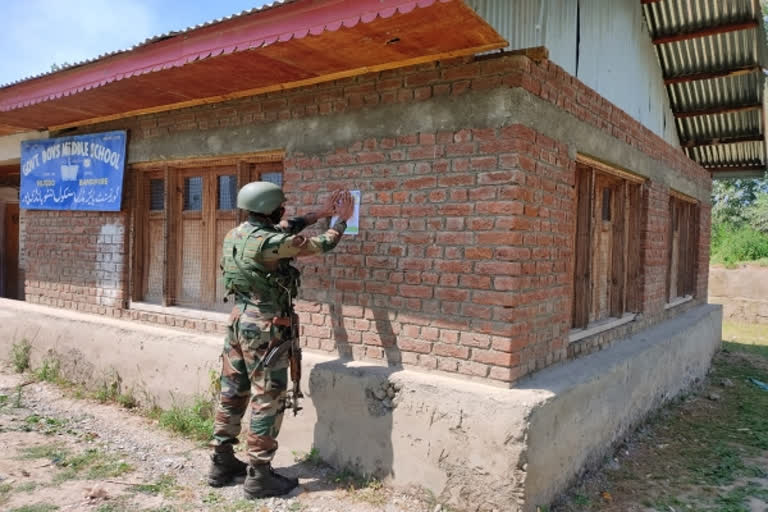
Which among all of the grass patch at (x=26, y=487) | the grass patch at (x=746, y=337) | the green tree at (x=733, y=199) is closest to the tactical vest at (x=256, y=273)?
the grass patch at (x=26, y=487)

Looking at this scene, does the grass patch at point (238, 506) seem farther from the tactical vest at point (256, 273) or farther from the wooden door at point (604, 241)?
the wooden door at point (604, 241)

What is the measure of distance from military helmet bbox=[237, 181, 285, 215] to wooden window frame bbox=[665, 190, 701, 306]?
5442 millimetres

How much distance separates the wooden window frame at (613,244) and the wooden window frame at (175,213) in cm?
256

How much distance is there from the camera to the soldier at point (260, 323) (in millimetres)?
3516

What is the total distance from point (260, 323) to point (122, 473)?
5.03 ft

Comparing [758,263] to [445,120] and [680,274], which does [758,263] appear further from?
[445,120]

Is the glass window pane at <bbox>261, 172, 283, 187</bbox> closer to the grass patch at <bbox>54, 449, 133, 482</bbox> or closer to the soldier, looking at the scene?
the soldier

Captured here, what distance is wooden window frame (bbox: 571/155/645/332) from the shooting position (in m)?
4.70

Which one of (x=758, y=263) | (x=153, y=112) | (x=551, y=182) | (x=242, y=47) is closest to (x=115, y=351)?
(x=153, y=112)

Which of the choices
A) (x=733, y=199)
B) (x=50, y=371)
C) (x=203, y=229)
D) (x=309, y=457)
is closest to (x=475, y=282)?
(x=309, y=457)

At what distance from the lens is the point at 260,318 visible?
3.58m

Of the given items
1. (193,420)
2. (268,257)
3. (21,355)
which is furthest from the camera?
(21,355)

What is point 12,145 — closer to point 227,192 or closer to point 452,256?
point 227,192

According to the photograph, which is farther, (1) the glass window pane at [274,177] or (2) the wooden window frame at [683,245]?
(2) the wooden window frame at [683,245]
